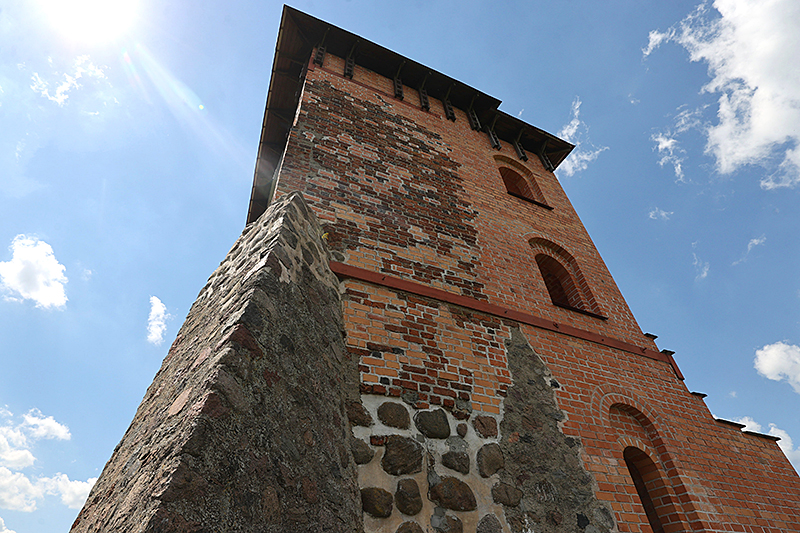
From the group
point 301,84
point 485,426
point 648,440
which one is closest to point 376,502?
point 485,426

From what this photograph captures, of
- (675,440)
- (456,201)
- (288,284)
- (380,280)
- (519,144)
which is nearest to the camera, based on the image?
(288,284)

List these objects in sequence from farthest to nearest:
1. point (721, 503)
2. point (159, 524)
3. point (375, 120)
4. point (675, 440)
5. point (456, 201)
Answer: point (375, 120), point (456, 201), point (675, 440), point (721, 503), point (159, 524)

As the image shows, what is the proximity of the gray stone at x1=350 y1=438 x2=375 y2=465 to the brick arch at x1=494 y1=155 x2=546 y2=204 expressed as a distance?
262 inches

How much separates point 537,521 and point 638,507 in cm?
139

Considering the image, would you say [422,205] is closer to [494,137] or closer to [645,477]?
[494,137]

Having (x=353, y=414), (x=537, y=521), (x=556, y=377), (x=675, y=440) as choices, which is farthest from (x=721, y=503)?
(x=353, y=414)

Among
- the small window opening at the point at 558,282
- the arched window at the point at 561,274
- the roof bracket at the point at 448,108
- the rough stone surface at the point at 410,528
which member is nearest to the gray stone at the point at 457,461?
the rough stone surface at the point at 410,528

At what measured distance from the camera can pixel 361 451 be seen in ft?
9.64

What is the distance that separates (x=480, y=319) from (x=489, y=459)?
5.14 feet

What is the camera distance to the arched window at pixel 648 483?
14.8ft

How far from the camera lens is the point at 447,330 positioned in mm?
4223

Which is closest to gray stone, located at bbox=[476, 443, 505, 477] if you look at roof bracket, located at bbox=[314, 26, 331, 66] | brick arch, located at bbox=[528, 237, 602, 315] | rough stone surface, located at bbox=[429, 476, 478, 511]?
rough stone surface, located at bbox=[429, 476, 478, 511]

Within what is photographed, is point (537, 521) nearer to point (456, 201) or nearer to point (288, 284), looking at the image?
point (288, 284)

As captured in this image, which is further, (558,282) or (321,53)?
(321,53)
